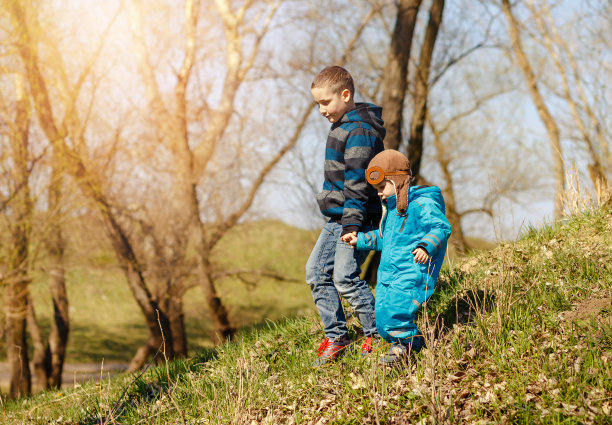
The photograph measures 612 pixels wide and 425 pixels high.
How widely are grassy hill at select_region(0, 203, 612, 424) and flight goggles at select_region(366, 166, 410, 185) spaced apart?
3.07ft

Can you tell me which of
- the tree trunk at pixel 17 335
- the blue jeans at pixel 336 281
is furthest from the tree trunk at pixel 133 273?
the blue jeans at pixel 336 281

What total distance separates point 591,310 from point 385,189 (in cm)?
178

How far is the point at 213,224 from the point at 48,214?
4.13 m

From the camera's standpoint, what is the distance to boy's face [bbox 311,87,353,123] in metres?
3.84

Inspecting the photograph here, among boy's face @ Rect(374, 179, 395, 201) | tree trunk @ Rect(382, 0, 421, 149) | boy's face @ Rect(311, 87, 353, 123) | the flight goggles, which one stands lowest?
boy's face @ Rect(374, 179, 395, 201)

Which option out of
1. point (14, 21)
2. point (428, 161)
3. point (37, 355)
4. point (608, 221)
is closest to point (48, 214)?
point (14, 21)

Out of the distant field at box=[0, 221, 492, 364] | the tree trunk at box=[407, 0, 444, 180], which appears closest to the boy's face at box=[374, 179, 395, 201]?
the tree trunk at box=[407, 0, 444, 180]

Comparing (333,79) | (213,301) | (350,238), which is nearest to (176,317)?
(213,301)

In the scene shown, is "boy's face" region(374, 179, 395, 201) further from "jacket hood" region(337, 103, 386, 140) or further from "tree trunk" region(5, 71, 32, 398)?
"tree trunk" region(5, 71, 32, 398)

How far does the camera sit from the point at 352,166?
147 inches

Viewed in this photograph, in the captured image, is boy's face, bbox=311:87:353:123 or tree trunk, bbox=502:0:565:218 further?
tree trunk, bbox=502:0:565:218

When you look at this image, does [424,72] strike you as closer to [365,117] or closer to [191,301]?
[365,117]

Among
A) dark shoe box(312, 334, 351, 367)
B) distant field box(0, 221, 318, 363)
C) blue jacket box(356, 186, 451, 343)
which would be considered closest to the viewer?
blue jacket box(356, 186, 451, 343)

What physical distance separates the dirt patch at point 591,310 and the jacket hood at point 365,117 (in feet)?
6.24
